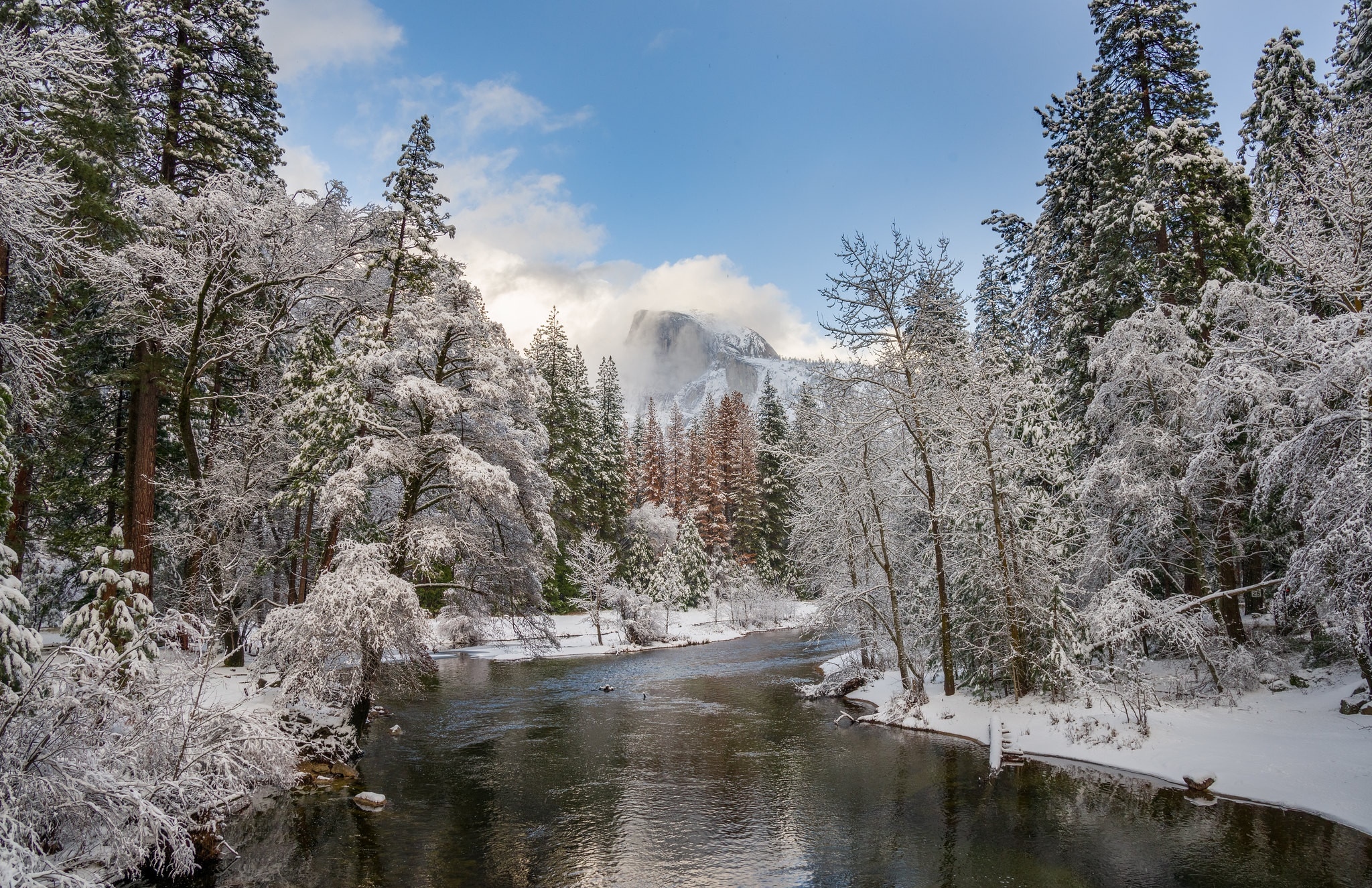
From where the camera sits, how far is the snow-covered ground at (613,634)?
37.8 m

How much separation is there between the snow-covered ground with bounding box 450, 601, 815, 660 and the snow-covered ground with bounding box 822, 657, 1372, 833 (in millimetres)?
14998

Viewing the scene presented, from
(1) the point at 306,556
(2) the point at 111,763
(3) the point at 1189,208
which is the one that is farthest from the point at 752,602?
(2) the point at 111,763

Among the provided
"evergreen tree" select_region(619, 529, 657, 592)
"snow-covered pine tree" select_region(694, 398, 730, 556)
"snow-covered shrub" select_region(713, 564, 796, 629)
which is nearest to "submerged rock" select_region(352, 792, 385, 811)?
"evergreen tree" select_region(619, 529, 657, 592)

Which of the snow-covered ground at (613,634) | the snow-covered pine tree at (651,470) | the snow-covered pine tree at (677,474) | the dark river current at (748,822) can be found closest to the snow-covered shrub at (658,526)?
the snow-covered pine tree at (677,474)

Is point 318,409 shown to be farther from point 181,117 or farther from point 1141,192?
point 1141,192

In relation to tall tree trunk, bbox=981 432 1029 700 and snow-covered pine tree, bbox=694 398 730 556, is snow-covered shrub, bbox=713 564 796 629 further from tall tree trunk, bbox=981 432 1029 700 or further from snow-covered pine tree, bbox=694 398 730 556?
tall tree trunk, bbox=981 432 1029 700

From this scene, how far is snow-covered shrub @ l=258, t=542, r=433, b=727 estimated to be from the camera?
45.2 feet

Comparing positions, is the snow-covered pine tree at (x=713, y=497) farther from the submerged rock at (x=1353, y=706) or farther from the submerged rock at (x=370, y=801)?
the submerged rock at (x=1353, y=706)

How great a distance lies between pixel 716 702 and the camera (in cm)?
2333

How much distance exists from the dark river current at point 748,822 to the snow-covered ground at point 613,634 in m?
14.8

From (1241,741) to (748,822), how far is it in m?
10.2

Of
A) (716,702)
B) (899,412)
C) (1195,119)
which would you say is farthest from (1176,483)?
(716,702)

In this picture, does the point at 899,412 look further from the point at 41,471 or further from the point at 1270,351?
the point at 41,471

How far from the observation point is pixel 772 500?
59.7 metres
